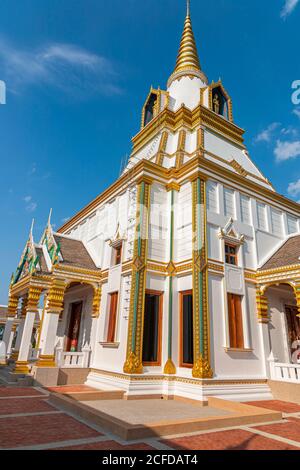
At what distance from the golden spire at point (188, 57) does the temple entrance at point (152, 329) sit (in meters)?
15.9

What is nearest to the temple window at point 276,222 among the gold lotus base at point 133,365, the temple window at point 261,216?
the temple window at point 261,216

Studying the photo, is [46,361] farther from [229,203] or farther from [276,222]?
Answer: [276,222]

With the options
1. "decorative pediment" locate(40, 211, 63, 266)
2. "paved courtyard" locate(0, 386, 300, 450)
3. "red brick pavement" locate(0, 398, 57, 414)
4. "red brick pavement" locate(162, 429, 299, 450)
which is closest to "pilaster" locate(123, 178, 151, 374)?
"red brick pavement" locate(0, 398, 57, 414)

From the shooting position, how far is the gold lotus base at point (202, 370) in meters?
9.88

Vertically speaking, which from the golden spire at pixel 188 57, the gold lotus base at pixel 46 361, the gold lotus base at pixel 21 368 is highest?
the golden spire at pixel 188 57

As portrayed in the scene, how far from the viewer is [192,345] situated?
10.9m

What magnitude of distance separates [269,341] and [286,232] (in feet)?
19.9

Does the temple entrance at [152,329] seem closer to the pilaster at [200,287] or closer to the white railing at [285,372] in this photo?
the pilaster at [200,287]

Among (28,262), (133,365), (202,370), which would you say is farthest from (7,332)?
(202,370)

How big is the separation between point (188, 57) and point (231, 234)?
15.5m

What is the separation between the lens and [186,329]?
11312 mm

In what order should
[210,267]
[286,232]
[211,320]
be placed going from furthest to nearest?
[286,232] < [210,267] < [211,320]

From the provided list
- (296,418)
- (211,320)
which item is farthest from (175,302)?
(296,418)

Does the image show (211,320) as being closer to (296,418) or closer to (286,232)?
(296,418)
